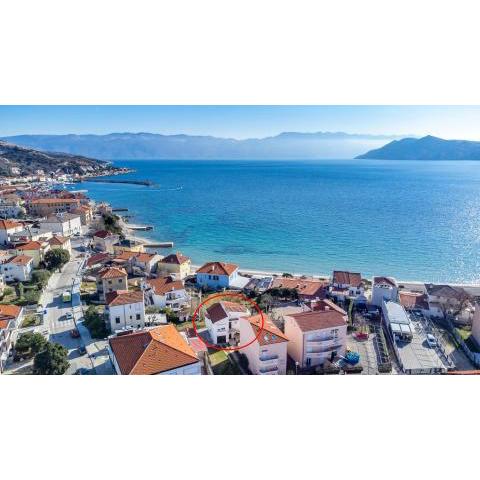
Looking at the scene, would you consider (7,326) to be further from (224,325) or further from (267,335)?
(267,335)

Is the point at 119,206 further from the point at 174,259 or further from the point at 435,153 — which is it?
the point at 435,153

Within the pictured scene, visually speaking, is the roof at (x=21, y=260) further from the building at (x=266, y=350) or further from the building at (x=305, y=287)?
the building at (x=266, y=350)

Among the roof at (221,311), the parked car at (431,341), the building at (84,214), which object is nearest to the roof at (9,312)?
the roof at (221,311)

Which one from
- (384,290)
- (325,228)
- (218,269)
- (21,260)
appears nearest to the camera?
(384,290)

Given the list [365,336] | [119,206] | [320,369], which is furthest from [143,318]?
[119,206]

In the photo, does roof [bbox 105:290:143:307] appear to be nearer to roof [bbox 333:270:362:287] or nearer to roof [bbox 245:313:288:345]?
roof [bbox 245:313:288:345]

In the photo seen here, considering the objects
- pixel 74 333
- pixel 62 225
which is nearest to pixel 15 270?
pixel 74 333

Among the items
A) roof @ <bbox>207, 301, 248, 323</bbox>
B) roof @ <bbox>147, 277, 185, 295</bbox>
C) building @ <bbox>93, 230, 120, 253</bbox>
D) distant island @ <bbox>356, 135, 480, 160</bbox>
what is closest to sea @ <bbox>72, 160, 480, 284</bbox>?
building @ <bbox>93, 230, 120, 253</bbox>
